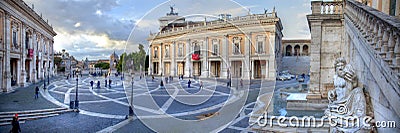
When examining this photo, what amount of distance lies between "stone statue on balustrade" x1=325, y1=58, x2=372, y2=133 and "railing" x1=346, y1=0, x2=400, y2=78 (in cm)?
113

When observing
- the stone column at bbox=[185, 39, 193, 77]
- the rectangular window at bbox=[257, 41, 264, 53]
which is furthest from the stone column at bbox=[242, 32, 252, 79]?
the stone column at bbox=[185, 39, 193, 77]

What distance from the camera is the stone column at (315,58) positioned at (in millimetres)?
12081

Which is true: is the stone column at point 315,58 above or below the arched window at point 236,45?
below

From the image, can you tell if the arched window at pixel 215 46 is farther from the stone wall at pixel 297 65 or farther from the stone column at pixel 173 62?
the stone wall at pixel 297 65

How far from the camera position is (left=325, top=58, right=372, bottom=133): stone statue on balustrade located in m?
6.45

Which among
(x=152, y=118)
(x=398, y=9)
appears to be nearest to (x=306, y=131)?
(x=398, y=9)

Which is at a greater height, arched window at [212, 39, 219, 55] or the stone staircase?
arched window at [212, 39, 219, 55]

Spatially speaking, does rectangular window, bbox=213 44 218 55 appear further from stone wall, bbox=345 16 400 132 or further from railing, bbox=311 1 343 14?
stone wall, bbox=345 16 400 132

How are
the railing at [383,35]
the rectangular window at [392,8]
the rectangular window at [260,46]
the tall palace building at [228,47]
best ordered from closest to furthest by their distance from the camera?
the railing at [383,35]
the rectangular window at [392,8]
the tall palace building at [228,47]
the rectangular window at [260,46]

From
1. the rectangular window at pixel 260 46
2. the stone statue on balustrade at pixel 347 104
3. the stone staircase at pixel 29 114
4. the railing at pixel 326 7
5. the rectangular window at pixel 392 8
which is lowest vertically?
the stone staircase at pixel 29 114

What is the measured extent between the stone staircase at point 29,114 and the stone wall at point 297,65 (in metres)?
50.3

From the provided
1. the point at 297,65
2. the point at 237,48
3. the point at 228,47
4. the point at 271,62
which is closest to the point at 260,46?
the point at 271,62

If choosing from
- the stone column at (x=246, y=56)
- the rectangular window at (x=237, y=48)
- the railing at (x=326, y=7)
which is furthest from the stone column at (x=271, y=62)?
the railing at (x=326, y=7)

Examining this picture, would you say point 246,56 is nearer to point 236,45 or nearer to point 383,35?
point 236,45
